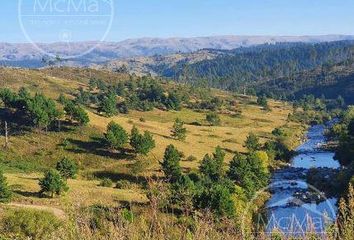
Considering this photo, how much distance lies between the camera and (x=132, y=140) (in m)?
88.6

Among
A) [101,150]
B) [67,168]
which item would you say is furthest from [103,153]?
[67,168]

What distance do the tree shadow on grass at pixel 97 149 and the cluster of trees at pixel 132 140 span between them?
129cm

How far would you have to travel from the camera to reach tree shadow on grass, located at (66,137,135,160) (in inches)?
3546

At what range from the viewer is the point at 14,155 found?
87.8 metres

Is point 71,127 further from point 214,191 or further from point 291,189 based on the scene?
point 214,191

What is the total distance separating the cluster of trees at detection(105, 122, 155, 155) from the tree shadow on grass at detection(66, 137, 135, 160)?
1287 millimetres

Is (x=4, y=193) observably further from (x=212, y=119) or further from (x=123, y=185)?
(x=212, y=119)

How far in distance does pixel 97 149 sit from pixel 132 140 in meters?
8.23

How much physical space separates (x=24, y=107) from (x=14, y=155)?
15.7 metres

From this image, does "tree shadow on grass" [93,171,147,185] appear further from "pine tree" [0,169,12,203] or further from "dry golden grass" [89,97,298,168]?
"pine tree" [0,169,12,203]

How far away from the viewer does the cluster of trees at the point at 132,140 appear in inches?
3435

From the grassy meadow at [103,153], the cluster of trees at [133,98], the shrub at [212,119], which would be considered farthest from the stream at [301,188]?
the cluster of trees at [133,98]

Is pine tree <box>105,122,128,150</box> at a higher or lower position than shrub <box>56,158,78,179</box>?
higher

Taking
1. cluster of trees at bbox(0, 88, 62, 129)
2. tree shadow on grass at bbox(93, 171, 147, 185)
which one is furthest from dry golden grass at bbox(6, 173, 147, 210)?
cluster of trees at bbox(0, 88, 62, 129)
